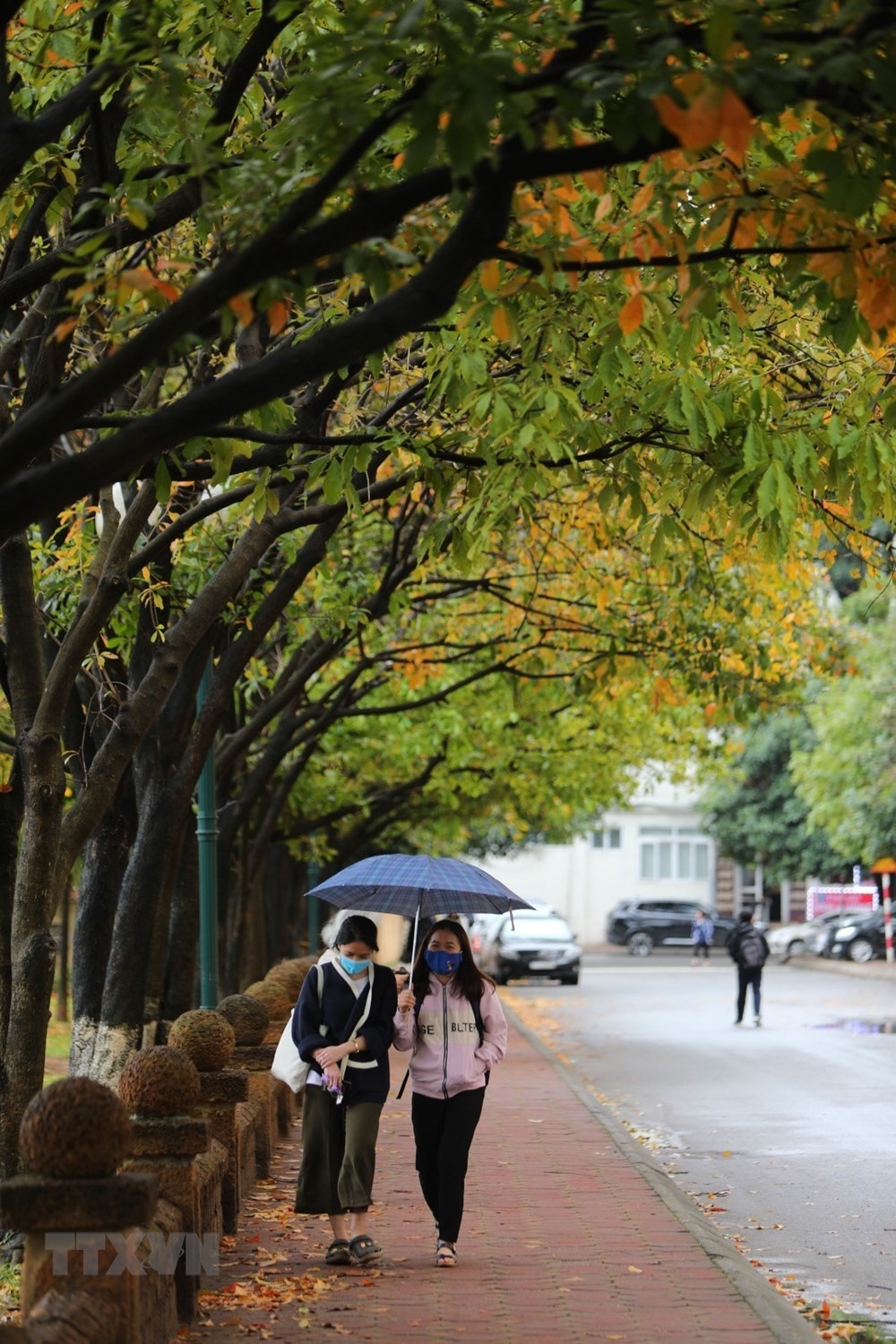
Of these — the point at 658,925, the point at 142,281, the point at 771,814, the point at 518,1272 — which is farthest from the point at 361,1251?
the point at 771,814

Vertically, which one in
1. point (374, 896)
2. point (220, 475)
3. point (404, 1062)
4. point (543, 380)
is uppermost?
point (543, 380)

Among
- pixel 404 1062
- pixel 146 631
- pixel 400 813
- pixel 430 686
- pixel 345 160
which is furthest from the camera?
pixel 400 813

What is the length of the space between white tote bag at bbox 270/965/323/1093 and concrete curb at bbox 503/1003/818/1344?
2142mm

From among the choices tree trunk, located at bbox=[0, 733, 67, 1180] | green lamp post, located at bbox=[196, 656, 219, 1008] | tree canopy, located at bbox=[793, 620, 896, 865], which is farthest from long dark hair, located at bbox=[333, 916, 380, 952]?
tree canopy, located at bbox=[793, 620, 896, 865]

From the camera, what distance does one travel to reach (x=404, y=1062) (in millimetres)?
20891

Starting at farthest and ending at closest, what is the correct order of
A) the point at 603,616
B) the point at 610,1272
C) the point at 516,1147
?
1. the point at 603,616
2. the point at 516,1147
3. the point at 610,1272

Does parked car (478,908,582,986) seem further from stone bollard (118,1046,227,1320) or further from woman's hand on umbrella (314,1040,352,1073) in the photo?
stone bollard (118,1046,227,1320)

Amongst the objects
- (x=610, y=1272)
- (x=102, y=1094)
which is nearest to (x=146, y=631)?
(x=610, y=1272)

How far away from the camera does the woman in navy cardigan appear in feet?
28.0

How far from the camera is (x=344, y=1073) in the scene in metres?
8.65

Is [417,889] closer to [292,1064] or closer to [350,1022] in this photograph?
[350,1022]

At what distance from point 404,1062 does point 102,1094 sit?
15722 millimetres

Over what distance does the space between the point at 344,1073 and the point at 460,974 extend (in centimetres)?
73

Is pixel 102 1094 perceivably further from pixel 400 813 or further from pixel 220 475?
pixel 400 813
